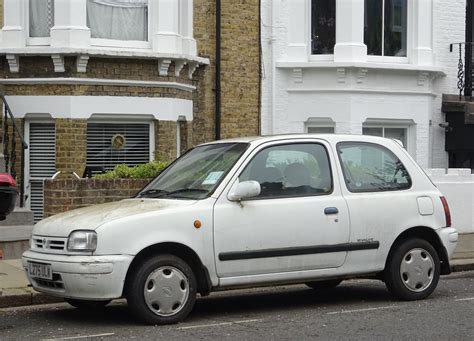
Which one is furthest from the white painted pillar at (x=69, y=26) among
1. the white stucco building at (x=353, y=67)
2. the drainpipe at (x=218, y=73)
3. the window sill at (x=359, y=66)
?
the window sill at (x=359, y=66)

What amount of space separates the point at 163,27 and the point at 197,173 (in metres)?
6.56

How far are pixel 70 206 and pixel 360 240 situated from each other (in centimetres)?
474

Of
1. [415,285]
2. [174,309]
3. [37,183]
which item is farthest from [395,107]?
[174,309]

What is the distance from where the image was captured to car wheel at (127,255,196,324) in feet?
26.6

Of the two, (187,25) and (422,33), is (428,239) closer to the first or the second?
(187,25)

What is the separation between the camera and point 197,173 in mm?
9094

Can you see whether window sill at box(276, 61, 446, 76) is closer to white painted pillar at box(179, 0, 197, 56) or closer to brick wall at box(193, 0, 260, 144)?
brick wall at box(193, 0, 260, 144)

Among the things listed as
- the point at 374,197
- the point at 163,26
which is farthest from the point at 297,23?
the point at 374,197

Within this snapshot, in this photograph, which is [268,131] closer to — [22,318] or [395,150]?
[395,150]

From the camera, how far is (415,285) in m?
9.55

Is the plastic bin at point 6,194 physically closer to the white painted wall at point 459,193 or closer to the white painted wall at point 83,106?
the white painted wall at point 83,106

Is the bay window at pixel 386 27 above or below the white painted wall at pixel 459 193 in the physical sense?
above

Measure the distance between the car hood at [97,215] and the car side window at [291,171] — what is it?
0.77 m

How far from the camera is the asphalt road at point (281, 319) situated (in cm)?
792
